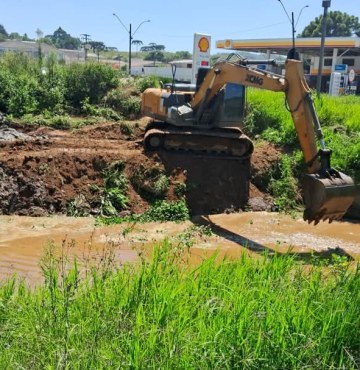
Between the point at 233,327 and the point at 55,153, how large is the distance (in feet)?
29.8

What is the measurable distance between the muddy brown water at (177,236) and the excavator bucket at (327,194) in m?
0.80

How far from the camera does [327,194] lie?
352 inches

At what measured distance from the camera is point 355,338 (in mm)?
4324

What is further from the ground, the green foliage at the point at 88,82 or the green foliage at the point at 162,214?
the green foliage at the point at 88,82

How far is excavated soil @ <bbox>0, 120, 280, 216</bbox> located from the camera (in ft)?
37.3

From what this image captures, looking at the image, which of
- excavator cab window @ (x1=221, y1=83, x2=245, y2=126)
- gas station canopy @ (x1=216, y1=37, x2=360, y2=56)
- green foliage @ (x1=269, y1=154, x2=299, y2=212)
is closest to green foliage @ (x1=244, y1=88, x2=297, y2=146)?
green foliage @ (x1=269, y1=154, x2=299, y2=212)

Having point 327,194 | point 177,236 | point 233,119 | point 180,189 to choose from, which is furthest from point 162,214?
point 327,194

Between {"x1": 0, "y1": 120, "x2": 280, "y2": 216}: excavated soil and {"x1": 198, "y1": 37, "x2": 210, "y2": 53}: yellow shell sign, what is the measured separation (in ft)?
26.5

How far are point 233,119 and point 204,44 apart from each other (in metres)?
8.95

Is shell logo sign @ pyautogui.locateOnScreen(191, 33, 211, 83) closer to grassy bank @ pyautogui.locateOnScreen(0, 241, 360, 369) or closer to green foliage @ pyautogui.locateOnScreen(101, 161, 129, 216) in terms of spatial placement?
green foliage @ pyautogui.locateOnScreen(101, 161, 129, 216)

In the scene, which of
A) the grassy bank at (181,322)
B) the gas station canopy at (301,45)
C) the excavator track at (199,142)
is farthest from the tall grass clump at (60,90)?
the gas station canopy at (301,45)

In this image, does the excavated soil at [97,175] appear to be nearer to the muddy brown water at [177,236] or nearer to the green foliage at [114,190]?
the green foliage at [114,190]

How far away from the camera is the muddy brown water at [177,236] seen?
30.4 feet

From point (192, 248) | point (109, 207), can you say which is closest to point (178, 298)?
point (192, 248)
